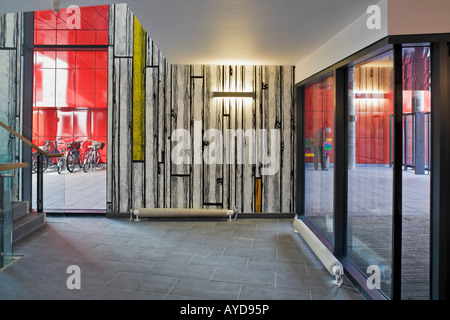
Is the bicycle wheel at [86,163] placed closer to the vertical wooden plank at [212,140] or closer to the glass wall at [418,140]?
the vertical wooden plank at [212,140]

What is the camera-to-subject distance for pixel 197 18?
3611 millimetres

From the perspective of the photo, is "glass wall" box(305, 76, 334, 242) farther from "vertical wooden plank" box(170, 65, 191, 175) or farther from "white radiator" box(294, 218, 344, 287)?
"vertical wooden plank" box(170, 65, 191, 175)

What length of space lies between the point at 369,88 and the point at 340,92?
1.88ft

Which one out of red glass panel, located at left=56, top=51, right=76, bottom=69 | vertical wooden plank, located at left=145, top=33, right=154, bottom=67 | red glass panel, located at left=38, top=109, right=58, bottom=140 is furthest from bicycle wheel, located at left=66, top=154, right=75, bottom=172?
vertical wooden plank, located at left=145, top=33, right=154, bottom=67

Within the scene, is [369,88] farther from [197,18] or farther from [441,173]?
[197,18]

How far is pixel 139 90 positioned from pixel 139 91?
2 centimetres

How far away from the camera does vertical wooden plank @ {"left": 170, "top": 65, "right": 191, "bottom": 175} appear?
242 inches

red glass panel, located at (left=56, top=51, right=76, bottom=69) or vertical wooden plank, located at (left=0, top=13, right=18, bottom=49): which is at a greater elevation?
red glass panel, located at (left=56, top=51, right=76, bottom=69)

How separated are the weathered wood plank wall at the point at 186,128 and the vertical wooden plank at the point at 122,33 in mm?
15

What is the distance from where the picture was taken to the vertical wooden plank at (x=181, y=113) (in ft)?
20.1

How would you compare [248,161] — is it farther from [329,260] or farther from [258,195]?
[329,260]

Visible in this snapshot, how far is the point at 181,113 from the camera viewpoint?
20.2 ft

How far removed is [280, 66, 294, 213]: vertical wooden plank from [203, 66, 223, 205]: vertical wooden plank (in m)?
1.02
